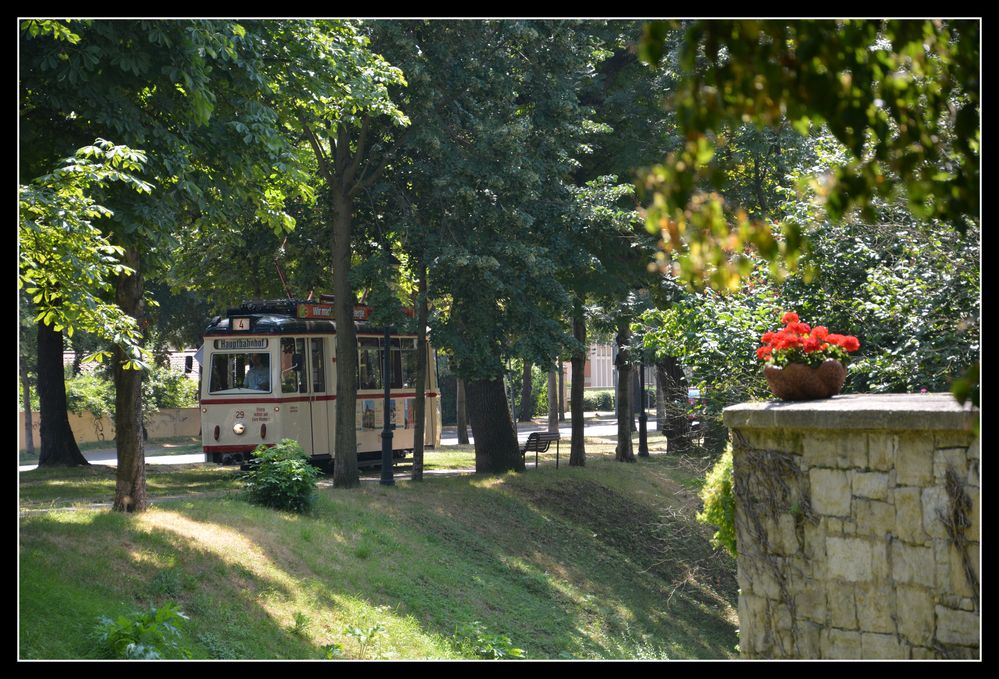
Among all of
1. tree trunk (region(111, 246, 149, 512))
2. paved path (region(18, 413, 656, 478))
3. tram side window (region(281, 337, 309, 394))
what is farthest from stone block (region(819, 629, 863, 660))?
tram side window (region(281, 337, 309, 394))

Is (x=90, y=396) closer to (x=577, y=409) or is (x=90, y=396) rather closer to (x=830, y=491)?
(x=577, y=409)

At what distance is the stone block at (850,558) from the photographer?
288 inches

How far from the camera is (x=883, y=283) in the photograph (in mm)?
11375

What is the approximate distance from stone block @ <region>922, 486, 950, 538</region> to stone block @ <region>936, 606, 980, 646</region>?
0.48m

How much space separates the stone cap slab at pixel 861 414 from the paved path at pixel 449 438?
13.7 meters

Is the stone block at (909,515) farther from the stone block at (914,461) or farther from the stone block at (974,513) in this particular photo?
the stone block at (974,513)

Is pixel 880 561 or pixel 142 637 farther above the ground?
pixel 880 561

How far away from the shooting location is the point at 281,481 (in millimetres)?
15367

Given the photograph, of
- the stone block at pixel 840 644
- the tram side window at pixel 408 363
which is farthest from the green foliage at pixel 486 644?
the tram side window at pixel 408 363

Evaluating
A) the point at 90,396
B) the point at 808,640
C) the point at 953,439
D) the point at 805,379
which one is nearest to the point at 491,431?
the point at 805,379

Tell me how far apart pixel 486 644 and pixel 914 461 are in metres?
6.84

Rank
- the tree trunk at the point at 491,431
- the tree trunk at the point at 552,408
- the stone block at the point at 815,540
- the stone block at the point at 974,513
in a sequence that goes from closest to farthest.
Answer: the stone block at the point at 974,513, the stone block at the point at 815,540, the tree trunk at the point at 491,431, the tree trunk at the point at 552,408

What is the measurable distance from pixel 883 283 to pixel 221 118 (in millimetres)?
7384

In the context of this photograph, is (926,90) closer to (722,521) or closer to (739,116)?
(739,116)
